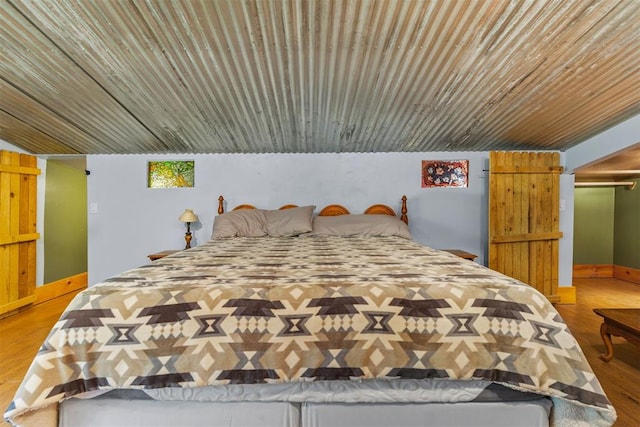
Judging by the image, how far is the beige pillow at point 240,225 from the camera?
3.01m

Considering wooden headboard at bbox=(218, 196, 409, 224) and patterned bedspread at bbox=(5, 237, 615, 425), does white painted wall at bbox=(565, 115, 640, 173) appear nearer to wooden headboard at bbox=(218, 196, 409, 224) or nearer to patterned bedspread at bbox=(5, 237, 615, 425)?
wooden headboard at bbox=(218, 196, 409, 224)

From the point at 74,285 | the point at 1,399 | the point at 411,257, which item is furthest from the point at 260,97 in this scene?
the point at 74,285

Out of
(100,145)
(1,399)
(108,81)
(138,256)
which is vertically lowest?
(1,399)

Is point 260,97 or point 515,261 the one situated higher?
point 260,97

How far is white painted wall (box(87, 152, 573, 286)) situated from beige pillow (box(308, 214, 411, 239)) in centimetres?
48

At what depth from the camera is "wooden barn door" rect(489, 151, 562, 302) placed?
3.24 meters

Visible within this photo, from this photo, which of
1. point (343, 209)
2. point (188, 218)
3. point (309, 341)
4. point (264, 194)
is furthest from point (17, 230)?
point (309, 341)

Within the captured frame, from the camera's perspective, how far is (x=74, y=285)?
13.1ft

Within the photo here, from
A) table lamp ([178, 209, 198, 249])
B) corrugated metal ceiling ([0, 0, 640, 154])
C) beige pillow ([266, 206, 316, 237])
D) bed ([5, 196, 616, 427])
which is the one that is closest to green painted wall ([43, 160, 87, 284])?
corrugated metal ceiling ([0, 0, 640, 154])

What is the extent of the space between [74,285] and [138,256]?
1177 mm

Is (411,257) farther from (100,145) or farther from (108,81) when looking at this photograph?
(100,145)

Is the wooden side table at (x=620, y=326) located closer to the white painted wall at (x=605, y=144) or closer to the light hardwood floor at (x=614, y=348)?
the light hardwood floor at (x=614, y=348)

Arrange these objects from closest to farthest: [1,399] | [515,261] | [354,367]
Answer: [354,367] < [1,399] < [515,261]

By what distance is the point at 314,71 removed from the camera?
2137 millimetres
